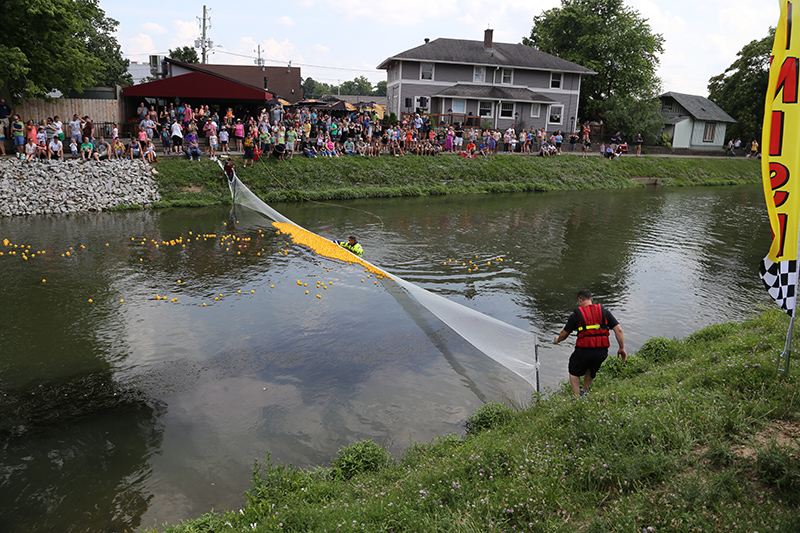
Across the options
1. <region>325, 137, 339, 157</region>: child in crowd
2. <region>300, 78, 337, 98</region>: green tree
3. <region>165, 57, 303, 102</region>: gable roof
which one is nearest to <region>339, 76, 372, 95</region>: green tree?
<region>300, 78, 337, 98</region>: green tree

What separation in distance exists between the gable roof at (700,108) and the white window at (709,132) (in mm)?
1152

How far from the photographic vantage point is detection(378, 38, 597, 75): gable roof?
53.2 meters

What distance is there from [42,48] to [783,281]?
110 ft

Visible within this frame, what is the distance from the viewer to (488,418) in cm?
841

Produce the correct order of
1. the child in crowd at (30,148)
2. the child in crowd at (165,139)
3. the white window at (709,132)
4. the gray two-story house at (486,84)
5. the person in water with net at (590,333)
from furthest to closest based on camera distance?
1. the white window at (709,132)
2. the gray two-story house at (486,84)
3. the child in crowd at (165,139)
4. the child in crowd at (30,148)
5. the person in water with net at (590,333)

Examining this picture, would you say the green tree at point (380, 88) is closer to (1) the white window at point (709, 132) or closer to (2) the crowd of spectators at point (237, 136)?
(1) the white window at point (709, 132)

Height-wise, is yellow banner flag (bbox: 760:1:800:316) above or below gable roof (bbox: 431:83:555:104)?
below

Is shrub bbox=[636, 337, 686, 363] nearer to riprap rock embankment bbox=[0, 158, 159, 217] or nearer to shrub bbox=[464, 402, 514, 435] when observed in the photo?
shrub bbox=[464, 402, 514, 435]

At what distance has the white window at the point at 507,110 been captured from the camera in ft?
174

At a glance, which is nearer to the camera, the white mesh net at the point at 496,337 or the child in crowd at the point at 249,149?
the white mesh net at the point at 496,337

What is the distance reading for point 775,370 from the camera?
22.7ft

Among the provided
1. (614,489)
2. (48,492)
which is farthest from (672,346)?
(48,492)

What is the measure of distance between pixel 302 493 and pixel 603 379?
223 inches

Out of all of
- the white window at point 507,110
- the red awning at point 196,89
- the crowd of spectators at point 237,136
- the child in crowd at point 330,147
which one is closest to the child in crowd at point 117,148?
the crowd of spectators at point 237,136
